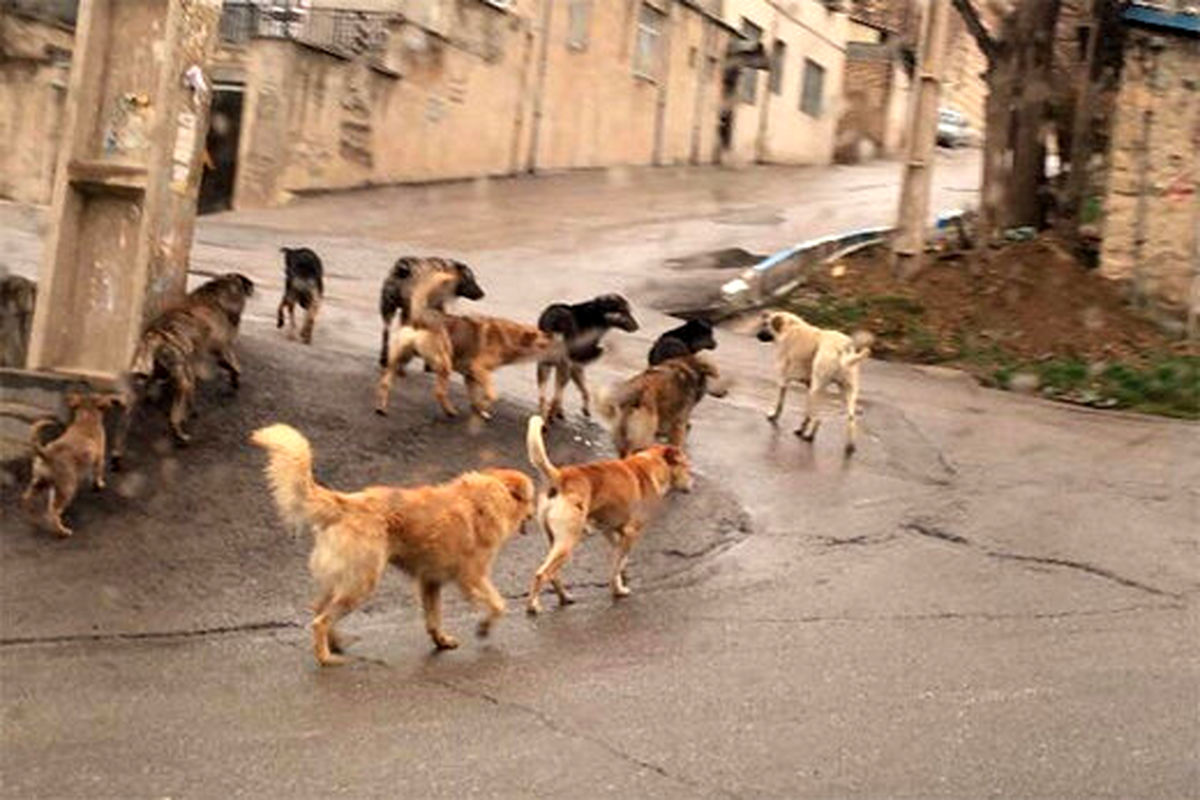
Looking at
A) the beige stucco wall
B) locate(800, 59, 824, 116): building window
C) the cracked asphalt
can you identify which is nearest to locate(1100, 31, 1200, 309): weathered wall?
the cracked asphalt

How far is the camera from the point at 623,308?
1273 cm

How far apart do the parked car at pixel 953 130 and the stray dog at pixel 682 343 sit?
44.3m

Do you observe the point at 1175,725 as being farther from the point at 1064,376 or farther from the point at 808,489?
the point at 1064,376

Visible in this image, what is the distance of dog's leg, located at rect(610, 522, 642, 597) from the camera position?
8859 mm

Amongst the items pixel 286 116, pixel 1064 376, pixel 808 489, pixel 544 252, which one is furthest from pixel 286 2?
pixel 808 489

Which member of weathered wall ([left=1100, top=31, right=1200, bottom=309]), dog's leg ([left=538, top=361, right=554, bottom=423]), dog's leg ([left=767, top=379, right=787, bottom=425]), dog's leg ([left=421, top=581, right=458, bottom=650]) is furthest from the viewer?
weathered wall ([left=1100, top=31, right=1200, bottom=309])

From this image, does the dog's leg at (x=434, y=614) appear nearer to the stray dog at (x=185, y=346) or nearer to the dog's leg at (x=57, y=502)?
the dog's leg at (x=57, y=502)

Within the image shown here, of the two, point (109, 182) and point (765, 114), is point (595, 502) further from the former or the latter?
point (765, 114)

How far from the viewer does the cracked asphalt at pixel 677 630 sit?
239 inches

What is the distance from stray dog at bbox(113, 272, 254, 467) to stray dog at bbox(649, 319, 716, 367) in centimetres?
315

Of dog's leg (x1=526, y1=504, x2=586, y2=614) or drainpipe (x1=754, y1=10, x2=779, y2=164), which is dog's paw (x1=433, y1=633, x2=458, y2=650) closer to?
dog's leg (x1=526, y1=504, x2=586, y2=614)

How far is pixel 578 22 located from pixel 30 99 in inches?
545

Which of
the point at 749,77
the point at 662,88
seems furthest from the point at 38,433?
the point at 749,77

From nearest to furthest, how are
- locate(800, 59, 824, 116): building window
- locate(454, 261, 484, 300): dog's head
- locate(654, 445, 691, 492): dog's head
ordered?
locate(654, 445, 691, 492): dog's head
locate(454, 261, 484, 300): dog's head
locate(800, 59, 824, 116): building window
